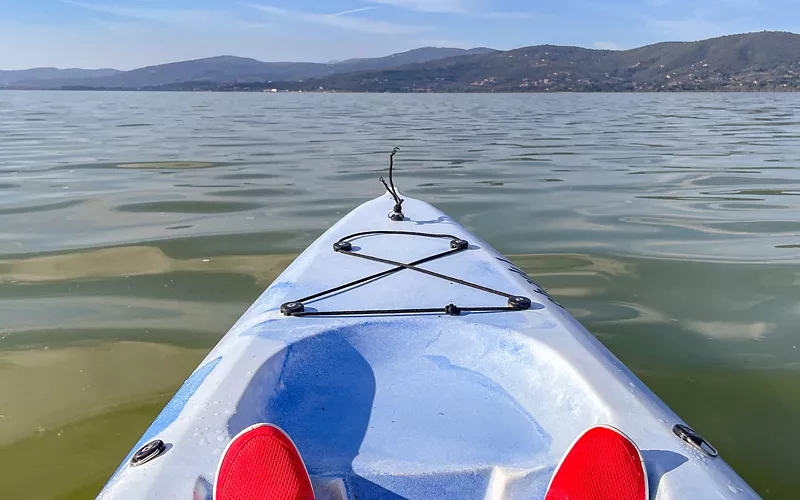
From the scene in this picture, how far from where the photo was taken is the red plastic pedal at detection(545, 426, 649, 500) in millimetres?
1424

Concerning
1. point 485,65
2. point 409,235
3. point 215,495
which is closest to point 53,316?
point 409,235

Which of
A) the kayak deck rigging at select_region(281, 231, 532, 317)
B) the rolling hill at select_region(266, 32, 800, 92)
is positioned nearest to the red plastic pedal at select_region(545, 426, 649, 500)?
the kayak deck rigging at select_region(281, 231, 532, 317)

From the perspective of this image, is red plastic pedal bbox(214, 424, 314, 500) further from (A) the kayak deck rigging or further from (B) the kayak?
(A) the kayak deck rigging

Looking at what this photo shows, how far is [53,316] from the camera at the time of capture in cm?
391

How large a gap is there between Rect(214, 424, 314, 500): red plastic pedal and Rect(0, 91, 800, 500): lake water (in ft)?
4.27

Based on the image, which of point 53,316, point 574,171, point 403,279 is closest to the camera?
point 403,279

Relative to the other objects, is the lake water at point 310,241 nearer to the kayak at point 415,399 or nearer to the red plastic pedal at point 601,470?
the kayak at point 415,399

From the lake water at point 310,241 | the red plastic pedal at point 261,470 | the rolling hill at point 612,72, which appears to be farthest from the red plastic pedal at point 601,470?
the rolling hill at point 612,72

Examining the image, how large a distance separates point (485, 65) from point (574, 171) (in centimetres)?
12876

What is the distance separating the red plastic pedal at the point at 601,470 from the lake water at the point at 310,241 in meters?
1.27

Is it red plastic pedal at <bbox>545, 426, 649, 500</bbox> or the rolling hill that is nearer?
red plastic pedal at <bbox>545, 426, 649, 500</bbox>

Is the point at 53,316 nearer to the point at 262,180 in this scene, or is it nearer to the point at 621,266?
the point at 621,266

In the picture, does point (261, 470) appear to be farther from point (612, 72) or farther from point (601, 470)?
point (612, 72)

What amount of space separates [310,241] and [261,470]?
13.8ft
